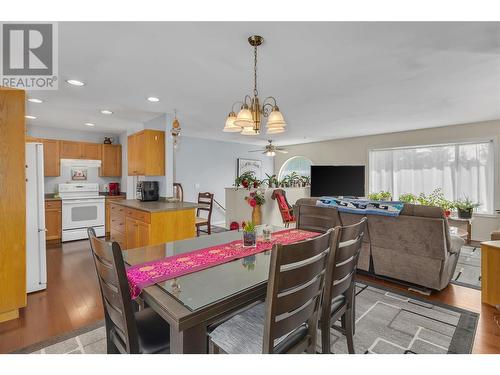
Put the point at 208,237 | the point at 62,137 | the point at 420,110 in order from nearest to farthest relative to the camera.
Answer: the point at 208,237
the point at 420,110
the point at 62,137

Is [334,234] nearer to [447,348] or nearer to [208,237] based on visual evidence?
[208,237]

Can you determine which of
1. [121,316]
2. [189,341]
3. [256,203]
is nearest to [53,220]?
[256,203]

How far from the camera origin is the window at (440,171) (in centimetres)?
461

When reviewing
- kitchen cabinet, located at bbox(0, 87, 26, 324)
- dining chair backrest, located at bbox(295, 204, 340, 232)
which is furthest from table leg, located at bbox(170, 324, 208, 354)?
kitchen cabinet, located at bbox(0, 87, 26, 324)

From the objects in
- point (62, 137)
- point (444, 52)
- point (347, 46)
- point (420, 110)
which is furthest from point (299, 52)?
point (62, 137)

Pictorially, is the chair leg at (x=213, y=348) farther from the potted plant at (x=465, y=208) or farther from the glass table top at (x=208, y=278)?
the potted plant at (x=465, y=208)

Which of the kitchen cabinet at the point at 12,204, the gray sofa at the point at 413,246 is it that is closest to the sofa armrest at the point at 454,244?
Result: the gray sofa at the point at 413,246

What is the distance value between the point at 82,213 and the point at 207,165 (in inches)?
114
